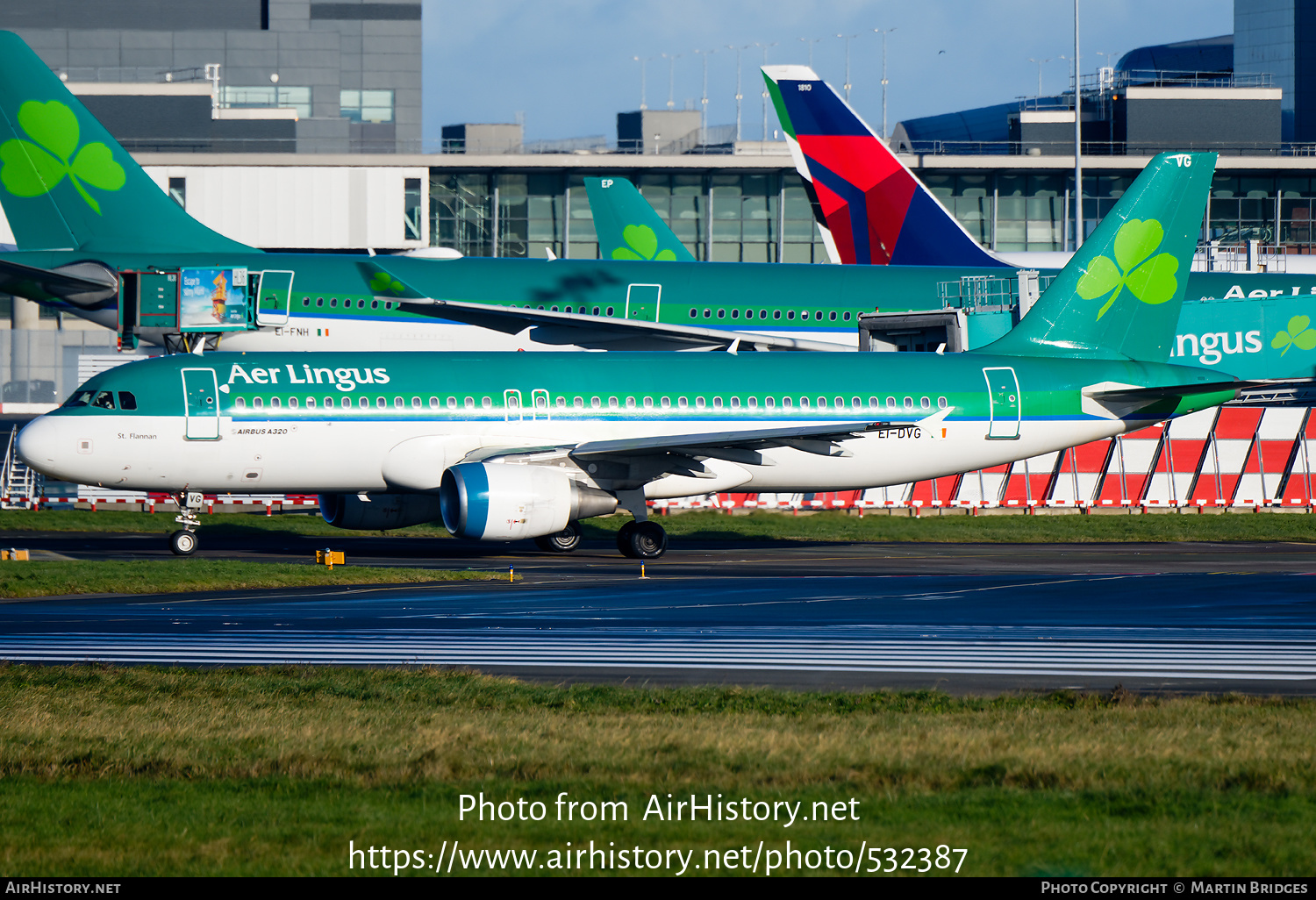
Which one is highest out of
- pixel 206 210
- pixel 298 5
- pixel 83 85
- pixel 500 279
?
pixel 298 5

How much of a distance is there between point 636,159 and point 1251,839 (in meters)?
79.7

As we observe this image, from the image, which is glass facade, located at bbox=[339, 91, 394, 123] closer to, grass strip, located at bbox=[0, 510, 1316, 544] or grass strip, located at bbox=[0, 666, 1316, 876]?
grass strip, located at bbox=[0, 510, 1316, 544]

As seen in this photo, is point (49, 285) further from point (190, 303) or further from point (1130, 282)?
point (1130, 282)

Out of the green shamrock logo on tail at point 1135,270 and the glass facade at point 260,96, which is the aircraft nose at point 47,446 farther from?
the glass facade at point 260,96

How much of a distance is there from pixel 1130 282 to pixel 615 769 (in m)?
27.8

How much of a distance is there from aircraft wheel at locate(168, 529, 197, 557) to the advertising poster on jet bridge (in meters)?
9.54

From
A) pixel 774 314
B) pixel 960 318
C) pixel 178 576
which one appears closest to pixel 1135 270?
pixel 960 318

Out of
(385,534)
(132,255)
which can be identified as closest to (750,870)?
(385,534)

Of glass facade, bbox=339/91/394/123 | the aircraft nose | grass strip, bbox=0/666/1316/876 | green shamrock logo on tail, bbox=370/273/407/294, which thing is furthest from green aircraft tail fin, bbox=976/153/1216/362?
glass facade, bbox=339/91/394/123

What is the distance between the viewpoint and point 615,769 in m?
11.1

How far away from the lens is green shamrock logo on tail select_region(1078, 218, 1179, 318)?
3550 cm

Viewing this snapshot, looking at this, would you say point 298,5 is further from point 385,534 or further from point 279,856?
point 279,856

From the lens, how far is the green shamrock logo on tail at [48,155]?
42.9 m

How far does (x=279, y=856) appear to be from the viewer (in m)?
8.78
